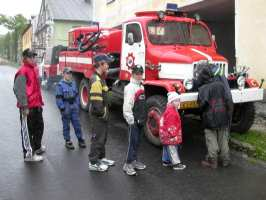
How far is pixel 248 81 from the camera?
9.06m

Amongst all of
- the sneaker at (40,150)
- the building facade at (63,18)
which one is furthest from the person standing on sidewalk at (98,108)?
the building facade at (63,18)

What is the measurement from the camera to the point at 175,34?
31.8 feet

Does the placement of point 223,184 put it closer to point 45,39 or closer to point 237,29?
point 237,29

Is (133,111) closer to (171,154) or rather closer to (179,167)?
(171,154)

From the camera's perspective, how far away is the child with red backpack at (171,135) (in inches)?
278

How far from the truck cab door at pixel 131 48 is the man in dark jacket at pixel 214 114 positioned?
2.38 meters

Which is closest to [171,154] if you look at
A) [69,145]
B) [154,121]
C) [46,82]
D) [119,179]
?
[119,179]

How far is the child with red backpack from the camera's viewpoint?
7.05m

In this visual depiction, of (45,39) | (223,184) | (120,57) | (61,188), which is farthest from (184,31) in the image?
(45,39)

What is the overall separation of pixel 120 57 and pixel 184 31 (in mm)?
1845

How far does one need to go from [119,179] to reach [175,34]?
4342 mm

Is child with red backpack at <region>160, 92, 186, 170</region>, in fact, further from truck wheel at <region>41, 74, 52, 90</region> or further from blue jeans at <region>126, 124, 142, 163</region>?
truck wheel at <region>41, 74, 52, 90</region>

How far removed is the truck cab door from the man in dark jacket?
238 centimetres

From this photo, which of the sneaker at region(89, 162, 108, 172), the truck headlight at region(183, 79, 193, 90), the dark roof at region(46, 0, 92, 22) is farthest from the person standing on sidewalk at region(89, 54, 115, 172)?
the dark roof at region(46, 0, 92, 22)
